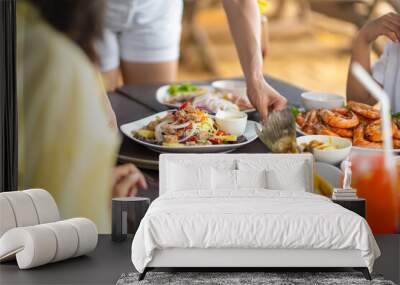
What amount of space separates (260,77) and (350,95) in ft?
1.43

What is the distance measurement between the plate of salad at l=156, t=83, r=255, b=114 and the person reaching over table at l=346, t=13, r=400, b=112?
0.53 metres

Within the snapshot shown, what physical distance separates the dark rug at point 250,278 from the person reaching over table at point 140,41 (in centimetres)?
99

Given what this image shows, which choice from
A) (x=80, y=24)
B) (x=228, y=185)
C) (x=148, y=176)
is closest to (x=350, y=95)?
(x=228, y=185)

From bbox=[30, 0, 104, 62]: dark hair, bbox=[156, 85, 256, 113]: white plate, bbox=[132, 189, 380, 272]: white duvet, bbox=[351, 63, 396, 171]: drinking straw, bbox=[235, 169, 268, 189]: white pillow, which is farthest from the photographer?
bbox=[156, 85, 256, 113]: white plate

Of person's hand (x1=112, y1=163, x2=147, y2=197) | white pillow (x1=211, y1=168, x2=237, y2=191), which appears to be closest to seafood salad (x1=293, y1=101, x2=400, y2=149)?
white pillow (x1=211, y1=168, x2=237, y2=191)

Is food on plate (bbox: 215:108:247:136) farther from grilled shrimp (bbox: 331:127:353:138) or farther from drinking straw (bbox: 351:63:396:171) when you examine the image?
drinking straw (bbox: 351:63:396:171)

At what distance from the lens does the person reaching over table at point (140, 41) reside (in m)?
3.62

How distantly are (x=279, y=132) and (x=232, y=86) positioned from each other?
1.09ft

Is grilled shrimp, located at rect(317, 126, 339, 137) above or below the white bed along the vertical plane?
above

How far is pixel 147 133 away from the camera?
11.9 ft

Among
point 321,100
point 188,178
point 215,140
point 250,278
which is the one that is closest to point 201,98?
point 215,140

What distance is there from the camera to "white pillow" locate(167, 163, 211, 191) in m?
3.42

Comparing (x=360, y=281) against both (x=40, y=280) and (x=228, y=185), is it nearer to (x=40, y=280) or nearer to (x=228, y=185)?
(x=228, y=185)

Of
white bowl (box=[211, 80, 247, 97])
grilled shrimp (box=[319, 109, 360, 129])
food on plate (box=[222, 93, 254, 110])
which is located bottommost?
grilled shrimp (box=[319, 109, 360, 129])
